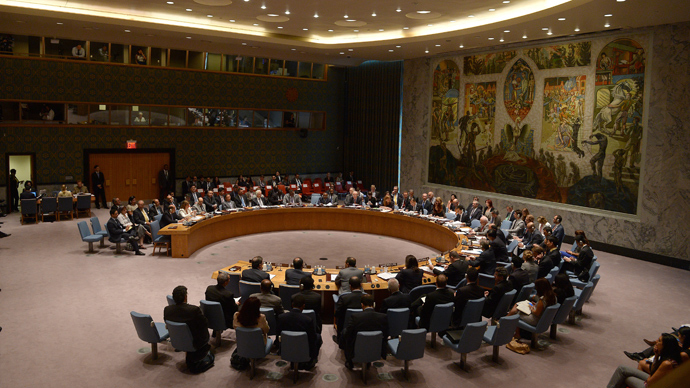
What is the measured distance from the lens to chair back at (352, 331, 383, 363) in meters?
5.96

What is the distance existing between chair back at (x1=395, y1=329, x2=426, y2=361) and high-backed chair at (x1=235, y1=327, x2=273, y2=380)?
161cm

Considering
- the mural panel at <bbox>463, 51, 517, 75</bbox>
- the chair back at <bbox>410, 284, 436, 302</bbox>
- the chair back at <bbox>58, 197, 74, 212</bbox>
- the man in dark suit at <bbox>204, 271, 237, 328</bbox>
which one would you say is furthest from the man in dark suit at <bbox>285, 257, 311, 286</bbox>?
the mural panel at <bbox>463, 51, 517, 75</bbox>

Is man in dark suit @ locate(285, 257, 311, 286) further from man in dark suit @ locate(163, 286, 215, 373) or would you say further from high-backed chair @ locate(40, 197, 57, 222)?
high-backed chair @ locate(40, 197, 57, 222)

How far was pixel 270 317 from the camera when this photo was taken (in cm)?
665

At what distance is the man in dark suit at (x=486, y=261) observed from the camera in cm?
898

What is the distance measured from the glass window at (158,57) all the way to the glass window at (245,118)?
3.35 meters

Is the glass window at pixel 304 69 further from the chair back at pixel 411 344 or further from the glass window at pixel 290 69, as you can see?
the chair back at pixel 411 344

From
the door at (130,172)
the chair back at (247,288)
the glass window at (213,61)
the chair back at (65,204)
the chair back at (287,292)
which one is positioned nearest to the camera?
the chair back at (287,292)

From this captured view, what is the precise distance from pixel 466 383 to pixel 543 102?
10.3 meters

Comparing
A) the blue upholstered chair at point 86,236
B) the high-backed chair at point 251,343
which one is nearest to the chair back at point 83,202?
the blue upholstered chair at point 86,236

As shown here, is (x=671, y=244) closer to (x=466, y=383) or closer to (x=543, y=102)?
(x=543, y=102)

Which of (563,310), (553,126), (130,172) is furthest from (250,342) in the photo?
(130,172)

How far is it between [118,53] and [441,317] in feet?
49.5

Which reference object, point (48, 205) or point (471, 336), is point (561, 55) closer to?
point (471, 336)
